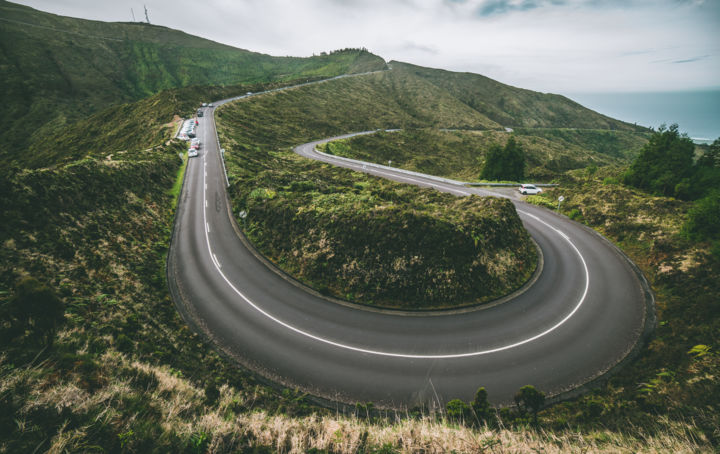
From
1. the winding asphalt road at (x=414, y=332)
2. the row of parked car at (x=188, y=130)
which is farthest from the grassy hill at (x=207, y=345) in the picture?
the row of parked car at (x=188, y=130)

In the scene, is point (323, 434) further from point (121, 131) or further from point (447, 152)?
point (447, 152)

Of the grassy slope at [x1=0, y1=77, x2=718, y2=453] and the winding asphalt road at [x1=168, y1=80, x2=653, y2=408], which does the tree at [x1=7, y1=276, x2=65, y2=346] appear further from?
the winding asphalt road at [x1=168, y1=80, x2=653, y2=408]

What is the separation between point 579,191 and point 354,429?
1492 inches

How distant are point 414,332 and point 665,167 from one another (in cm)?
4391

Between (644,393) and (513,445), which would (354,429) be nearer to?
(513,445)

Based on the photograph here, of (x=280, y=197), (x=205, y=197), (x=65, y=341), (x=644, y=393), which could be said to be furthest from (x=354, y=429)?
(x=205, y=197)

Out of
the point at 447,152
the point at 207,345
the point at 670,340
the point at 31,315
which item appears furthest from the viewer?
the point at 447,152

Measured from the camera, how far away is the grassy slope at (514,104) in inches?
5531

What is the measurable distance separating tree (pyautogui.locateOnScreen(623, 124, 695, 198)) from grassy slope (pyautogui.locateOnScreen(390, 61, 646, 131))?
115m

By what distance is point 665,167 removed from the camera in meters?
31.3

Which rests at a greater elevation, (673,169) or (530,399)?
(673,169)

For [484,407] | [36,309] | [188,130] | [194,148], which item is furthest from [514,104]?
[36,309]

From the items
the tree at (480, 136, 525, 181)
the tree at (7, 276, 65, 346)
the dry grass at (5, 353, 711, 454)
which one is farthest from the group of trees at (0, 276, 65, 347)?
the tree at (480, 136, 525, 181)

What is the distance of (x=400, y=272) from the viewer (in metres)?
15.2
